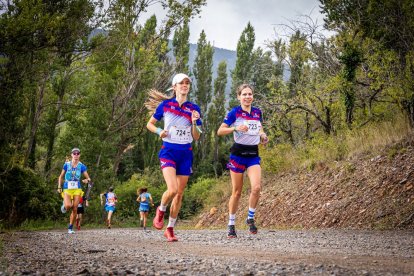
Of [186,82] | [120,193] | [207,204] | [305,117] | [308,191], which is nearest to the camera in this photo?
[186,82]

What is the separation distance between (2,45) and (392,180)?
10.4m

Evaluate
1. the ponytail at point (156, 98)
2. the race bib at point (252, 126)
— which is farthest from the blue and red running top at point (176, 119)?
the race bib at point (252, 126)

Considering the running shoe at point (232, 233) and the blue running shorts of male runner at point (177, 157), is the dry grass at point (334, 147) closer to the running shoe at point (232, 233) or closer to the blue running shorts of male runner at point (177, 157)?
the running shoe at point (232, 233)

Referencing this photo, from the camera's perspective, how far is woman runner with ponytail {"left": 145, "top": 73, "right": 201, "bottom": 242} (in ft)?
27.1

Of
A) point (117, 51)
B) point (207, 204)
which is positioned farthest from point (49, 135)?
point (207, 204)

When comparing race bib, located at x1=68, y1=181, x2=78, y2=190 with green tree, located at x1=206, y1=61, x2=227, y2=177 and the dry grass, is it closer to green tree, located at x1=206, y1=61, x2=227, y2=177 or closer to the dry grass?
the dry grass

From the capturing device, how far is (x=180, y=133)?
8344mm

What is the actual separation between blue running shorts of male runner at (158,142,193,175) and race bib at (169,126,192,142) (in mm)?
113

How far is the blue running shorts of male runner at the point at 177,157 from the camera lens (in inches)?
326

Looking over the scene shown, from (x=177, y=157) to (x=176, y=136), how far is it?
13.4 inches

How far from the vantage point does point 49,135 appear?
3017 cm

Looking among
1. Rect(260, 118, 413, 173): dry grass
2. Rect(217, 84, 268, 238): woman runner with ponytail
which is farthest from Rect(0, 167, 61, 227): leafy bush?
Rect(217, 84, 268, 238): woman runner with ponytail

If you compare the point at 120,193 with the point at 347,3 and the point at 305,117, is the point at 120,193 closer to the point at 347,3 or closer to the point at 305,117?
the point at 305,117

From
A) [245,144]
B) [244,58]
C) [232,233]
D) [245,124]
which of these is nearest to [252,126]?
[245,124]
